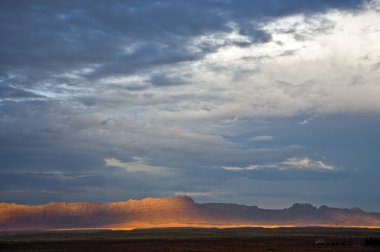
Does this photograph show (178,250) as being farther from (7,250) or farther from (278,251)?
(7,250)

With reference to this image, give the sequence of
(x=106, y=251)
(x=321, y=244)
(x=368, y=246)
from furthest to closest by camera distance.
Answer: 1. (x=321, y=244)
2. (x=368, y=246)
3. (x=106, y=251)

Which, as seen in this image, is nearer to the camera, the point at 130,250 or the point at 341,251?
the point at 341,251

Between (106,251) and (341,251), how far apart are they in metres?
30.6

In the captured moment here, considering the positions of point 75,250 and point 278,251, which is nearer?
point 278,251

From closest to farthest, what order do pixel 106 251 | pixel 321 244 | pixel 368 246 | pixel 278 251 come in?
pixel 278 251 → pixel 106 251 → pixel 368 246 → pixel 321 244

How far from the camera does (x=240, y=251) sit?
242ft

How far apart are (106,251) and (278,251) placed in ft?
74.7

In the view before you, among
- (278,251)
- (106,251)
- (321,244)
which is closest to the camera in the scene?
(278,251)

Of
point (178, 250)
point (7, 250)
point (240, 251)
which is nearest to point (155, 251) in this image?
point (178, 250)

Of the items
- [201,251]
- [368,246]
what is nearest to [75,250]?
[201,251]

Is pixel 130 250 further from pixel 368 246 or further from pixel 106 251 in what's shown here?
pixel 368 246

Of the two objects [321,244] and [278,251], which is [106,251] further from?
[321,244]

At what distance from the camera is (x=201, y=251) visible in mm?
74438

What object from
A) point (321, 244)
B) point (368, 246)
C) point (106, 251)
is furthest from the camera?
point (321, 244)
